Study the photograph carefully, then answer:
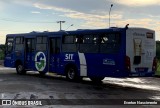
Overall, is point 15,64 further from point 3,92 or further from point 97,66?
point 3,92

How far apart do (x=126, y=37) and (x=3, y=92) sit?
6401 millimetres

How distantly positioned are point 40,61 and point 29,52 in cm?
155

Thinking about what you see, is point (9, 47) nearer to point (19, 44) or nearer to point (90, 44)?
point (19, 44)

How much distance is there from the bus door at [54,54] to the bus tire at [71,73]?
948 mm

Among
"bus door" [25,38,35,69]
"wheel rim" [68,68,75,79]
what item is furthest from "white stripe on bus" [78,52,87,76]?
"bus door" [25,38,35,69]

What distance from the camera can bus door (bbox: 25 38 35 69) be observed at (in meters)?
26.3

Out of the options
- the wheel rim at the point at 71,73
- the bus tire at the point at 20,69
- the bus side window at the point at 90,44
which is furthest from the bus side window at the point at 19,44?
the bus side window at the point at 90,44

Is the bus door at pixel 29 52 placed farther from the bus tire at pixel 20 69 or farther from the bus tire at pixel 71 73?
the bus tire at pixel 71 73

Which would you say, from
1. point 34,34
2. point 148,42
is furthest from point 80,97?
point 34,34

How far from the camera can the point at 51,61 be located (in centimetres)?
2448

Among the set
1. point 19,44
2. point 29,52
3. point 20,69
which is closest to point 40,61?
point 29,52

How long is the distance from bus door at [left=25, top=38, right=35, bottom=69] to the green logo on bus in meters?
0.56

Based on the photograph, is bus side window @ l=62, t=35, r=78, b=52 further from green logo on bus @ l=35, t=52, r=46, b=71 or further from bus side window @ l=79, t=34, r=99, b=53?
green logo on bus @ l=35, t=52, r=46, b=71

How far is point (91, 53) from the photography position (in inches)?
841
